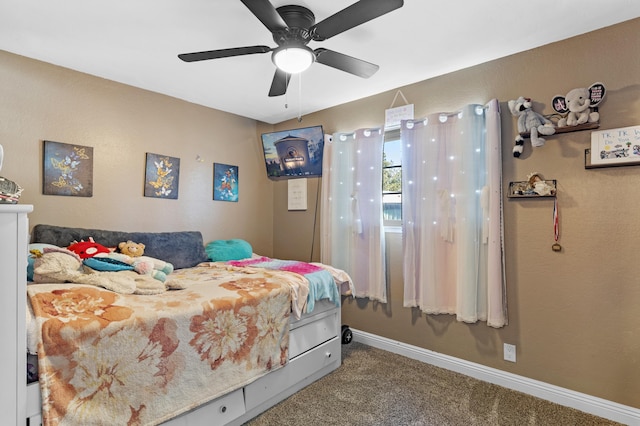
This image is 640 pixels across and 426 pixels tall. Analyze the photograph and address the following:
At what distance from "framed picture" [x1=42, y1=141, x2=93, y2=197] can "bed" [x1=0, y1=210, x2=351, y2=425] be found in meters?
0.34

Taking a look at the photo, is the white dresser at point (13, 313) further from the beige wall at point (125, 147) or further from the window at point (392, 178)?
the window at point (392, 178)

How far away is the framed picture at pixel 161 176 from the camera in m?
2.96

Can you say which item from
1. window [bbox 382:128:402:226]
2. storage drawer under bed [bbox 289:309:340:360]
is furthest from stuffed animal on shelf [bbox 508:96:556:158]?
storage drawer under bed [bbox 289:309:340:360]

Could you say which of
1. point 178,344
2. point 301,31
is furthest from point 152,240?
point 301,31

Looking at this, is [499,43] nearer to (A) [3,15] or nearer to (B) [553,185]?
(B) [553,185]

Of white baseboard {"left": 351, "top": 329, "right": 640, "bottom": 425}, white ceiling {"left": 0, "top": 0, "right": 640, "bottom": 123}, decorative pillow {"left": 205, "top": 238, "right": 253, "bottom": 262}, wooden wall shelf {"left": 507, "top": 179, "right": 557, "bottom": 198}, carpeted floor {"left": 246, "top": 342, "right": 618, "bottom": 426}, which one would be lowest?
carpeted floor {"left": 246, "top": 342, "right": 618, "bottom": 426}

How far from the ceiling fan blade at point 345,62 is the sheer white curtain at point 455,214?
85 centimetres

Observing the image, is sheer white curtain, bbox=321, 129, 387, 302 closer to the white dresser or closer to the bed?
the bed

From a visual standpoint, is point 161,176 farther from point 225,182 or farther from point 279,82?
point 279,82

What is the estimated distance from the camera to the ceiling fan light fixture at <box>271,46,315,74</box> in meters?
1.77

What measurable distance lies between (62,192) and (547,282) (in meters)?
3.65

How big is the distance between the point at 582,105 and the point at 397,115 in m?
1.32

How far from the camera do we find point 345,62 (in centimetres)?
195

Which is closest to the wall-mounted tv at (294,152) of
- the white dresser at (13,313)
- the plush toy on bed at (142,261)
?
the plush toy on bed at (142,261)
